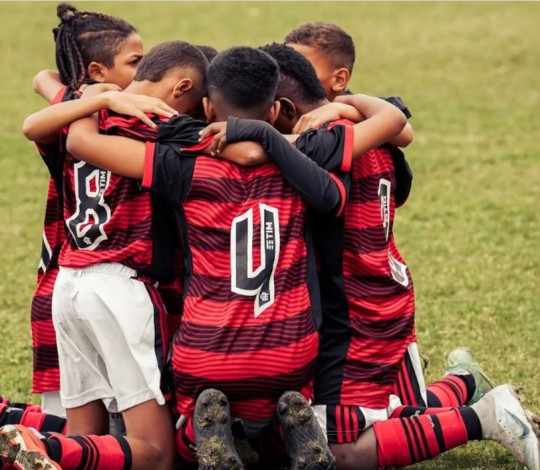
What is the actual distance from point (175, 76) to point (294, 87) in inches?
16.3

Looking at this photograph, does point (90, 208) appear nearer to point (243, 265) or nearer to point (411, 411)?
point (243, 265)

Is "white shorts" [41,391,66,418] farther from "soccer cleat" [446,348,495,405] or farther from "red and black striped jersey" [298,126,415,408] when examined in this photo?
"soccer cleat" [446,348,495,405]

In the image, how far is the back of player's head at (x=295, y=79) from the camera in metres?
4.23

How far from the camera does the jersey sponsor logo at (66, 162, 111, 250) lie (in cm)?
407

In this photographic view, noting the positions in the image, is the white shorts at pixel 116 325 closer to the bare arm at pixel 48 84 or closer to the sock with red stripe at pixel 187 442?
the sock with red stripe at pixel 187 442

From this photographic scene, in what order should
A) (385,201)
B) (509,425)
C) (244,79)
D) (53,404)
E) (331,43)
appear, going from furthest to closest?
(331,43) < (53,404) < (385,201) < (509,425) < (244,79)

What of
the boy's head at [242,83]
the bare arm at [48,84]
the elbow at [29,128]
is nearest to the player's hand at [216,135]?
the boy's head at [242,83]

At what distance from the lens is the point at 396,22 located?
17.2 meters

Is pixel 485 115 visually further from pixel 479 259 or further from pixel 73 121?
pixel 73 121

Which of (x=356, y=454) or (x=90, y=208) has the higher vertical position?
(x=90, y=208)

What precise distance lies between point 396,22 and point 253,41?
89.0 inches

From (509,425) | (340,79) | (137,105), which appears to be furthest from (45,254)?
(509,425)

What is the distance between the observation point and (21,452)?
3.66 meters

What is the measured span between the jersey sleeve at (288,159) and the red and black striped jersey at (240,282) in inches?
0.6
